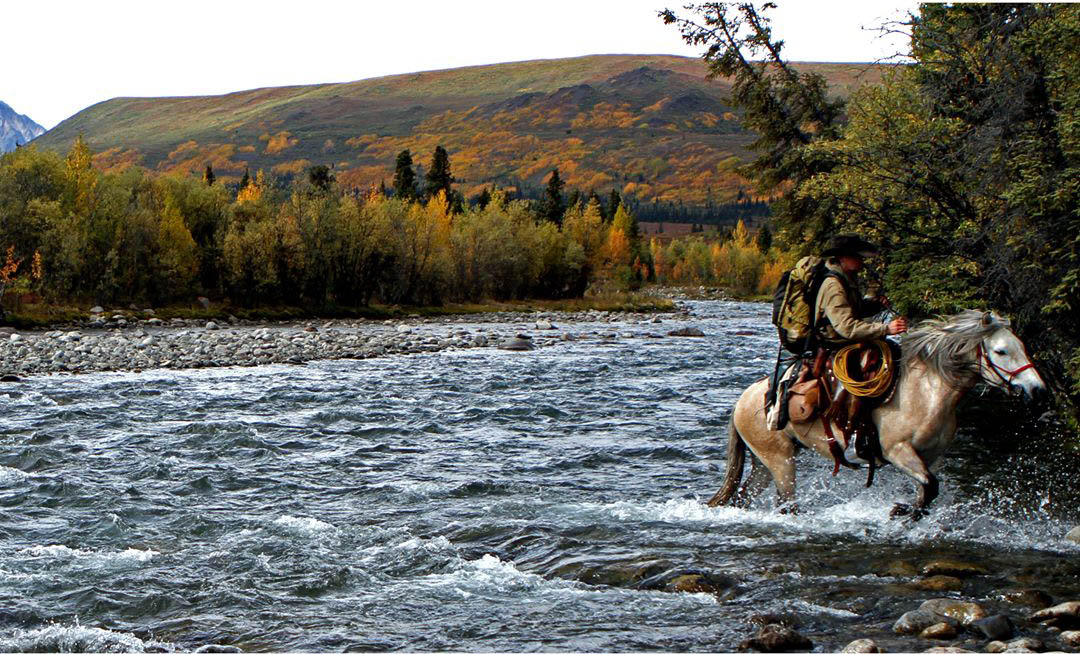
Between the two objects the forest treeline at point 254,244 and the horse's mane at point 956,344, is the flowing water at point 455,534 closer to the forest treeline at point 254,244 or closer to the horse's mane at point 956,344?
the horse's mane at point 956,344

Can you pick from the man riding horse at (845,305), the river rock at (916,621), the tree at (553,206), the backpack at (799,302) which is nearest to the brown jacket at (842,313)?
the man riding horse at (845,305)

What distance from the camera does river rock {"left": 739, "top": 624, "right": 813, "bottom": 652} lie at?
24.9ft

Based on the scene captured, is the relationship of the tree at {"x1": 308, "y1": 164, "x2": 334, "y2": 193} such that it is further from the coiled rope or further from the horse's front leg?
the horse's front leg

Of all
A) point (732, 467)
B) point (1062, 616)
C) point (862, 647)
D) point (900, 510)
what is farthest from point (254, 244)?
point (1062, 616)

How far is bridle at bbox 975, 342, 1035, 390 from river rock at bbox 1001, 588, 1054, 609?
1951mm

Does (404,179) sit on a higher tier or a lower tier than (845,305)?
higher

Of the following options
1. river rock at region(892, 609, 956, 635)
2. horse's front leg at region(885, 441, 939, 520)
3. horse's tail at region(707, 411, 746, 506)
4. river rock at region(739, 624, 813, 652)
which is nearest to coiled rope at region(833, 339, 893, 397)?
horse's front leg at region(885, 441, 939, 520)

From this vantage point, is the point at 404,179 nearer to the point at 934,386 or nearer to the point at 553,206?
the point at 553,206

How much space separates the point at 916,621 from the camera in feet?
26.1

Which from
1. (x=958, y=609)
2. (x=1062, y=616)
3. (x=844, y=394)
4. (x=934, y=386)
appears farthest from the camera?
(x=844, y=394)

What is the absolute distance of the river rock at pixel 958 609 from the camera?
26.4 ft

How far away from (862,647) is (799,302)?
446 cm

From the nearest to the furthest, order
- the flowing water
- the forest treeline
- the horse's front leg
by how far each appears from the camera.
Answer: the flowing water
the horse's front leg
the forest treeline

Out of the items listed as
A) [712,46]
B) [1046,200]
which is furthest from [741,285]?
[1046,200]
